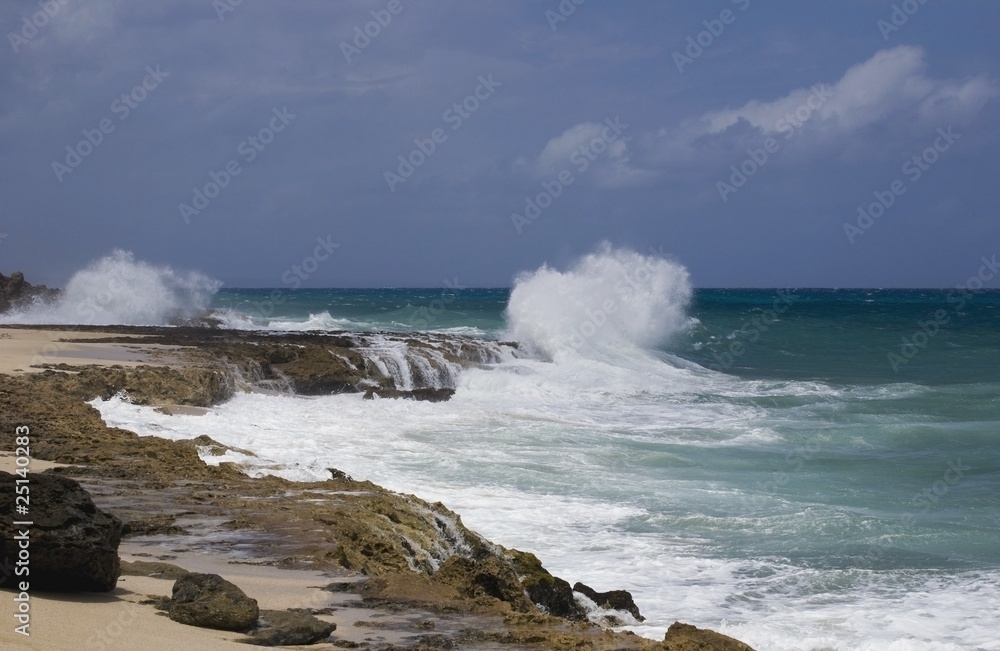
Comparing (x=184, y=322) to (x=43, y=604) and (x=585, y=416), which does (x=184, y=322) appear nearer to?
(x=585, y=416)

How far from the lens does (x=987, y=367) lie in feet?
106

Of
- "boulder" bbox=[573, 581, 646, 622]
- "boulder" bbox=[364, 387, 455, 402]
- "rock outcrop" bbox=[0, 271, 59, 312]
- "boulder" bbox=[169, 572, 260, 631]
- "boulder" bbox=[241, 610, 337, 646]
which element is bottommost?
"boulder" bbox=[241, 610, 337, 646]

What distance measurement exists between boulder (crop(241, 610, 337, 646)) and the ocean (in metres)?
2.62

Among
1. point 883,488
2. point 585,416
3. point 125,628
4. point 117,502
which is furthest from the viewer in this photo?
point 585,416

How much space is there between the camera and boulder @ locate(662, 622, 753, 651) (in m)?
5.39

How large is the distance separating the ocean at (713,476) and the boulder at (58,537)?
3.52 metres

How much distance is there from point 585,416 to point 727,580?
1074 centimetres

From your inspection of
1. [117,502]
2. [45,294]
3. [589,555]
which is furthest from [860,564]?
[45,294]

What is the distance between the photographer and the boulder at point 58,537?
191 inches

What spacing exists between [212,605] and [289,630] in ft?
1.33

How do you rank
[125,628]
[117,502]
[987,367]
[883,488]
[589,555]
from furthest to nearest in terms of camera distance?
[987,367] → [883,488] → [589,555] → [117,502] → [125,628]

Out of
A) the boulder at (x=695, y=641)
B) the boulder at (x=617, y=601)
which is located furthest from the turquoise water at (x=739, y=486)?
the boulder at (x=695, y=641)
